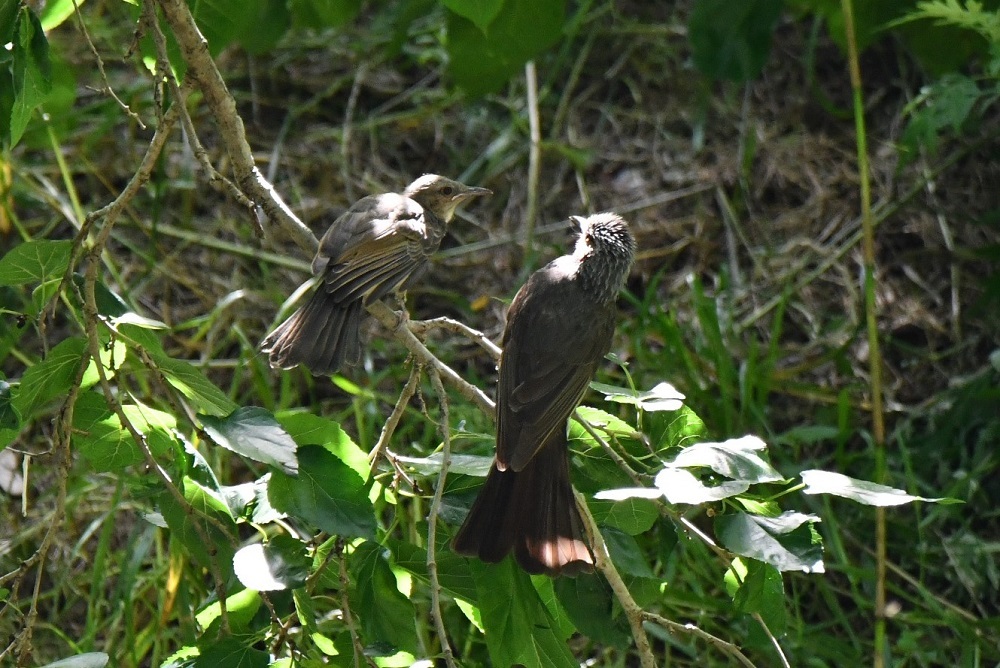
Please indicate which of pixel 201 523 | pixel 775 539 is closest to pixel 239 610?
pixel 201 523

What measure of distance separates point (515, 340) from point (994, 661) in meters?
2.25

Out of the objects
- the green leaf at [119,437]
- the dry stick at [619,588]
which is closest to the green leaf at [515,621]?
the dry stick at [619,588]

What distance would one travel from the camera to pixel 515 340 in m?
3.50

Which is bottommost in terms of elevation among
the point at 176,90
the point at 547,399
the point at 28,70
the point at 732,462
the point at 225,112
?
the point at 547,399

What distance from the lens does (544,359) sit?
338 centimetres

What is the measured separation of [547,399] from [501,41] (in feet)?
6.31

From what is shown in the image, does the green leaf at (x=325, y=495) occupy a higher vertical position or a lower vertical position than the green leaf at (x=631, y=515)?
higher

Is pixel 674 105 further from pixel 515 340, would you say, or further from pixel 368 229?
pixel 515 340

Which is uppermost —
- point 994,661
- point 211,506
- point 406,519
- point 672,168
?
point 211,506

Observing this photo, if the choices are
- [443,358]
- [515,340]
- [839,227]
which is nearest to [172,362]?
[515,340]

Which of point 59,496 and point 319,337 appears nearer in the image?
point 59,496

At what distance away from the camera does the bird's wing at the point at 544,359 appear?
304 cm

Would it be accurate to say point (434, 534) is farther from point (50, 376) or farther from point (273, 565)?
point (50, 376)

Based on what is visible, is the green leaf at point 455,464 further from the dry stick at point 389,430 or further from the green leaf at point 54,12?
the green leaf at point 54,12
